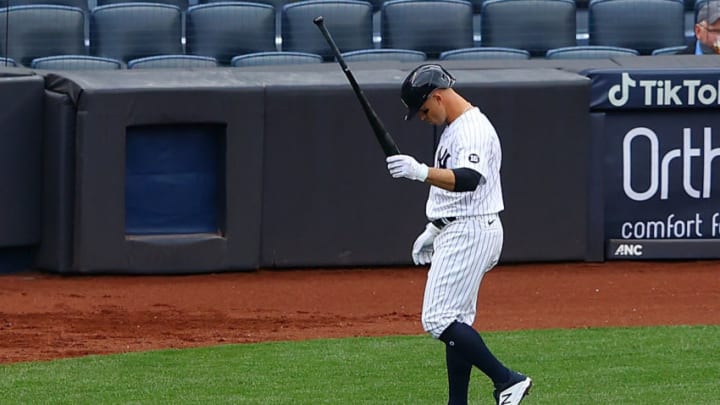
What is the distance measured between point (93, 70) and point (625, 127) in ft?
14.1

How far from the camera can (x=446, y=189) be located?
6008mm

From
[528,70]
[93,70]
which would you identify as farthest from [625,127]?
[93,70]

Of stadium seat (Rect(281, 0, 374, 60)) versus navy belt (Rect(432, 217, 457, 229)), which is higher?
stadium seat (Rect(281, 0, 374, 60))

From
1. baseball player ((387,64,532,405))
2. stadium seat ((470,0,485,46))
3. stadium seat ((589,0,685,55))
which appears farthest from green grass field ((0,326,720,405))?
stadium seat ((470,0,485,46))

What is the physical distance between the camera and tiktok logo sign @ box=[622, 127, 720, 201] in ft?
36.8

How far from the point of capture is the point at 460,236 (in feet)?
20.3

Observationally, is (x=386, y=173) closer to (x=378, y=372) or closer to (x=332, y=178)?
(x=332, y=178)

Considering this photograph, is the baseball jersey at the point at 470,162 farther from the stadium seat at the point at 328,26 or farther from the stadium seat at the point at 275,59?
the stadium seat at the point at 328,26

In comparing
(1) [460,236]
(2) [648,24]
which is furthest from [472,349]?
(2) [648,24]

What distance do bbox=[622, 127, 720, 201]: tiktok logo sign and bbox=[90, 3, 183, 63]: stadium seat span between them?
4038 millimetres

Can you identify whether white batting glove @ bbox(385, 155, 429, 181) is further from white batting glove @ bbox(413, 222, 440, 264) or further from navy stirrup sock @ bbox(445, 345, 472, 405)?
navy stirrup sock @ bbox(445, 345, 472, 405)

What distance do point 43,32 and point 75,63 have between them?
55cm

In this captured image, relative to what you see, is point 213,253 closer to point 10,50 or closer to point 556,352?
point 10,50

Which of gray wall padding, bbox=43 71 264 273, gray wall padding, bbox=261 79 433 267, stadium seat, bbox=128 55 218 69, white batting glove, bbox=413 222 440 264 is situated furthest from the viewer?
stadium seat, bbox=128 55 218 69
